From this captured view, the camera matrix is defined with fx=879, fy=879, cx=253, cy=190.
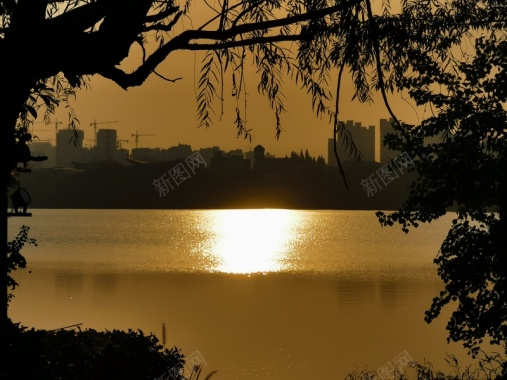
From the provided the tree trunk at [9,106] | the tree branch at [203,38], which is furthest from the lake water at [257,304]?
the tree trunk at [9,106]

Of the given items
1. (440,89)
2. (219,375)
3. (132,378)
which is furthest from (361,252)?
(132,378)

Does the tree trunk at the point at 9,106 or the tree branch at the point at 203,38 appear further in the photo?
the tree branch at the point at 203,38

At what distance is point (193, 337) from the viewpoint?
48.4 metres

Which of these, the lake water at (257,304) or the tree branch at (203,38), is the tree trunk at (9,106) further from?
the lake water at (257,304)

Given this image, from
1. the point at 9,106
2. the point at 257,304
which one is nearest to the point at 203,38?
the point at 9,106

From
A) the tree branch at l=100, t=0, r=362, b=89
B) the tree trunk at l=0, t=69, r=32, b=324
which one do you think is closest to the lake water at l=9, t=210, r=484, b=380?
the tree branch at l=100, t=0, r=362, b=89

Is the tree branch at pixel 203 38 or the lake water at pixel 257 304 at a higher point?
the tree branch at pixel 203 38

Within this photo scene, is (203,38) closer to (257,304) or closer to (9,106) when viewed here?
(9,106)

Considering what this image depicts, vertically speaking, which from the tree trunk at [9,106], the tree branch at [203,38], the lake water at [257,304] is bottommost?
the lake water at [257,304]

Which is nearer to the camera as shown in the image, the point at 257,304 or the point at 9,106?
the point at 9,106

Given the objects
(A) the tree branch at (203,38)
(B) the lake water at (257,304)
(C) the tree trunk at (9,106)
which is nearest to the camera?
(C) the tree trunk at (9,106)

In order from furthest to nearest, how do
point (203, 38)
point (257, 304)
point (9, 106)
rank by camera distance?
point (257, 304) → point (203, 38) → point (9, 106)

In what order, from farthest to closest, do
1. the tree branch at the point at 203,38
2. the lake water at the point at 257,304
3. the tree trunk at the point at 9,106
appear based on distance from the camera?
the lake water at the point at 257,304 < the tree branch at the point at 203,38 < the tree trunk at the point at 9,106

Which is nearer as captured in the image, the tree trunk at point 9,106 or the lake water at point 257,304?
the tree trunk at point 9,106
